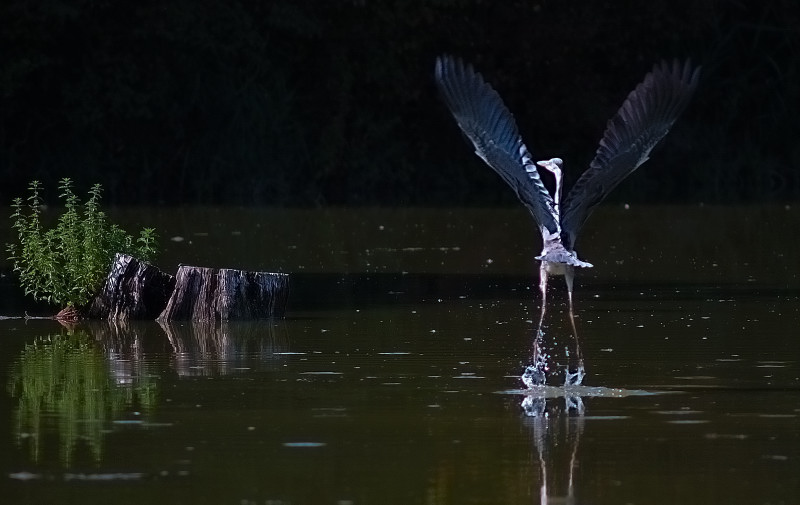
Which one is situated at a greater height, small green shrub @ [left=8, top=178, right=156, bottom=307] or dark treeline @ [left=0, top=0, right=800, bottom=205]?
dark treeline @ [left=0, top=0, right=800, bottom=205]

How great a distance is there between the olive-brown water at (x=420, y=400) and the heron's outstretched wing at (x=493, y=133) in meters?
1.07

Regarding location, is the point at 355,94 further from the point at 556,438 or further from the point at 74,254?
the point at 556,438

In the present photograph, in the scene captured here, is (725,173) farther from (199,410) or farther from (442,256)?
(199,410)

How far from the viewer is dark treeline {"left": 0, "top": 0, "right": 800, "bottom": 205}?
38.9m

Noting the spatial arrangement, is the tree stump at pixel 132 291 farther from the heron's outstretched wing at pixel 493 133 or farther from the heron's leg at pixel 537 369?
the heron's outstretched wing at pixel 493 133

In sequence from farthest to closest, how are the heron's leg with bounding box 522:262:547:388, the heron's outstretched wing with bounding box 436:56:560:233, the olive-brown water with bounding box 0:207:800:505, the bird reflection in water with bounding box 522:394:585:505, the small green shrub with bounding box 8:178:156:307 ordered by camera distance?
the small green shrub with bounding box 8:178:156:307 → the heron's outstretched wing with bounding box 436:56:560:233 → the heron's leg with bounding box 522:262:547:388 → the olive-brown water with bounding box 0:207:800:505 → the bird reflection in water with bounding box 522:394:585:505

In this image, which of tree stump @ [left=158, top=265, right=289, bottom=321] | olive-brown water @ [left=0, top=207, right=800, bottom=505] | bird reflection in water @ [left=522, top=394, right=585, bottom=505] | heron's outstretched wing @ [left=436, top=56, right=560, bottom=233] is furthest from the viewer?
tree stump @ [left=158, top=265, right=289, bottom=321]

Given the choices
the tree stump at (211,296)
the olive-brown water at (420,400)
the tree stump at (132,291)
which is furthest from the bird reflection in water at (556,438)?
the tree stump at (132,291)

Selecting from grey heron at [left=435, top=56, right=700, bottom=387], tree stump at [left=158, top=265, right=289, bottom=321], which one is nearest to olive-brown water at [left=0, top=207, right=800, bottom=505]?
tree stump at [left=158, top=265, right=289, bottom=321]

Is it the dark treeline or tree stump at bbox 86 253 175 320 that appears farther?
the dark treeline

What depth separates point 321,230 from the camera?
95.5 feet

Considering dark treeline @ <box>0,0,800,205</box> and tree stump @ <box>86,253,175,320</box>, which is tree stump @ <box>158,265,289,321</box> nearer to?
tree stump @ <box>86,253,175,320</box>

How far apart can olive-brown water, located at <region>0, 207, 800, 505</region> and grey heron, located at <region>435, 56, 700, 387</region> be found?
0.90 meters

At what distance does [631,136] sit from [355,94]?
31.6 m
